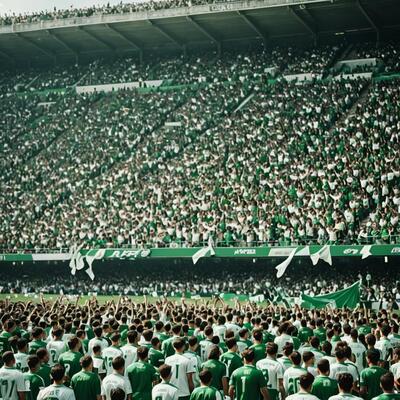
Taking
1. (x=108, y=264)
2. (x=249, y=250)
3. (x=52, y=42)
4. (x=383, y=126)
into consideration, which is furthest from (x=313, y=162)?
(x=52, y=42)

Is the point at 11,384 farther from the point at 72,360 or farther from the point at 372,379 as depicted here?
the point at 372,379

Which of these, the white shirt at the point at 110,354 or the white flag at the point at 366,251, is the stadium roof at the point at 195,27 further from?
the white shirt at the point at 110,354

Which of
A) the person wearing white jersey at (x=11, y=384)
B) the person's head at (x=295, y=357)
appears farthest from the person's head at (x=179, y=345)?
the person wearing white jersey at (x=11, y=384)

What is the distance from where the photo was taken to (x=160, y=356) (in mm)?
11039

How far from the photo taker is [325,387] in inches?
332

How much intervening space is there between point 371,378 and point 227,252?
2436cm

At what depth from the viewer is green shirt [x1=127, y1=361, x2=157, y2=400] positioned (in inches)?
380

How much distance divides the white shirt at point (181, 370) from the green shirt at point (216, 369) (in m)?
0.28

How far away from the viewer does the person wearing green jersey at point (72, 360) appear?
418 inches

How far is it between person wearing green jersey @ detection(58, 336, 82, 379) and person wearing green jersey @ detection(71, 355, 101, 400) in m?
1.50

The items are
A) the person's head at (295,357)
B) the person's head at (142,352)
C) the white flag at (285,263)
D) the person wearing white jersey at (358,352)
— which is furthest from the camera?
the white flag at (285,263)

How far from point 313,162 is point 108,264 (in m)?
13.0

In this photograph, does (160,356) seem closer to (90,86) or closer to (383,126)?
(383,126)

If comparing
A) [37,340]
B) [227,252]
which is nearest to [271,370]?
[37,340]
